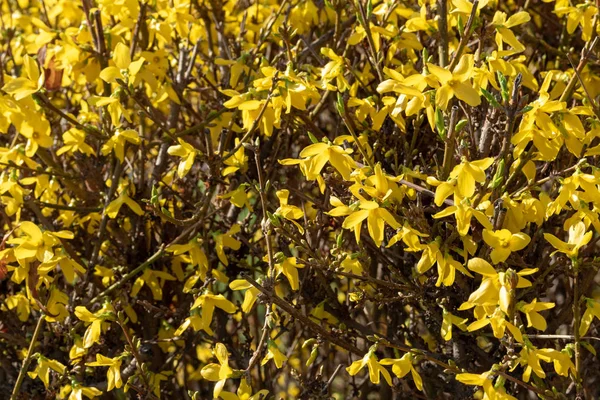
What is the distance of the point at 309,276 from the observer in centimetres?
263

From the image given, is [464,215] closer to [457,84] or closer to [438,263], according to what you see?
[438,263]

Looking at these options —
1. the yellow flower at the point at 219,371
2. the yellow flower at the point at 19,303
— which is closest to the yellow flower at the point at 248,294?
the yellow flower at the point at 219,371

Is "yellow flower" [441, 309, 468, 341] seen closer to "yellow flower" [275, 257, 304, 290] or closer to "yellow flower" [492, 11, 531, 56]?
"yellow flower" [275, 257, 304, 290]

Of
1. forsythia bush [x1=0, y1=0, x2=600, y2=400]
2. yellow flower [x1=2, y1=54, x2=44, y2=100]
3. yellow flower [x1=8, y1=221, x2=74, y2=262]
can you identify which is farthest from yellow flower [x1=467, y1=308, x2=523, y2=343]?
yellow flower [x1=2, y1=54, x2=44, y2=100]

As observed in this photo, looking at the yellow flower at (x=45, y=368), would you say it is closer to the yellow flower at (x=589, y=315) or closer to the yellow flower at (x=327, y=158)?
the yellow flower at (x=327, y=158)

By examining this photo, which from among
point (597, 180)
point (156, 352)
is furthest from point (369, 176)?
point (156, 352)

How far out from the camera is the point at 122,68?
2.47 m

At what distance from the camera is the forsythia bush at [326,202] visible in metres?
1.98

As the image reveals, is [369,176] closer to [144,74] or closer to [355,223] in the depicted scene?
[355,223]

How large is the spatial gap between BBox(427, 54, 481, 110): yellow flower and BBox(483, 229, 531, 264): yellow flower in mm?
318

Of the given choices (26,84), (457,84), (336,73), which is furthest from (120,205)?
(457,84)

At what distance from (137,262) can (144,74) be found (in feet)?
2.39

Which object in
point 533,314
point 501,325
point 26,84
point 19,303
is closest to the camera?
point 501,325

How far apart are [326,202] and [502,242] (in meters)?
0.69
